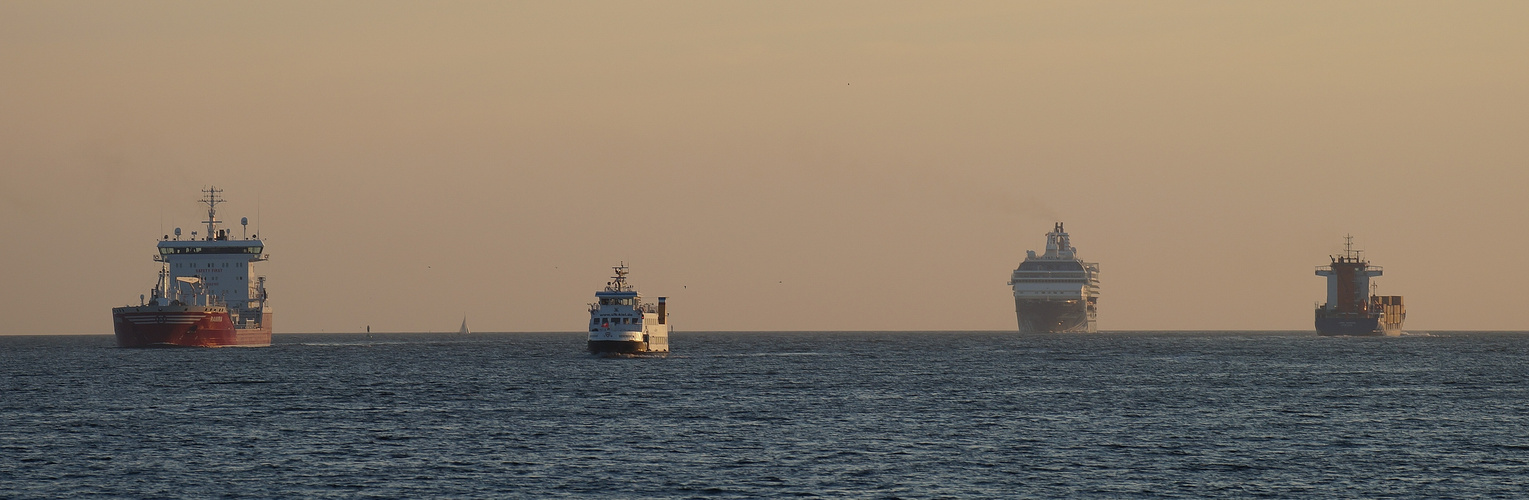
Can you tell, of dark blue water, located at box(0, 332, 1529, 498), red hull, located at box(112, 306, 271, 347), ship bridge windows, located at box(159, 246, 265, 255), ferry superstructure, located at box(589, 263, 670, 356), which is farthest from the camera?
ship bridge windows, located at box(159, 246, 265, 255)

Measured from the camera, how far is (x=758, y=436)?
196ft

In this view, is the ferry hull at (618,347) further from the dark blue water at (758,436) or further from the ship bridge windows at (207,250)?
the ship bridge windows at (207,250)

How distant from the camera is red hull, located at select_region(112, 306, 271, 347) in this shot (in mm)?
155000

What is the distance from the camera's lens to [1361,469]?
49.7 metres

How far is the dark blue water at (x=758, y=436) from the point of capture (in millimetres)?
46125

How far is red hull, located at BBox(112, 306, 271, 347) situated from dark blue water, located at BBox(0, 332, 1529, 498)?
49.8 metres

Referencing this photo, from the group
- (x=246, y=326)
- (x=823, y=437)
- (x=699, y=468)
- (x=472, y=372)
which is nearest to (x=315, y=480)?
(x=699, y=468)

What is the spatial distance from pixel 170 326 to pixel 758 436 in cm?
11059

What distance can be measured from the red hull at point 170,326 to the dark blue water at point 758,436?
A: 49827 millimetres

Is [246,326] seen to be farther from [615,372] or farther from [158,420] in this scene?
[158,420]

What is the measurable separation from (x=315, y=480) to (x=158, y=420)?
23.2 metres

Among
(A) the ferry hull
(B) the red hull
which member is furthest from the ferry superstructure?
(B) the red hull

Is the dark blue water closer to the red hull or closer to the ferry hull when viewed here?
the ferry hull

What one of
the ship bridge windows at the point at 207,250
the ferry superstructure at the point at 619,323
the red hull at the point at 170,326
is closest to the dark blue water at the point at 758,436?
the ferry superstructure at the point at 619,323
